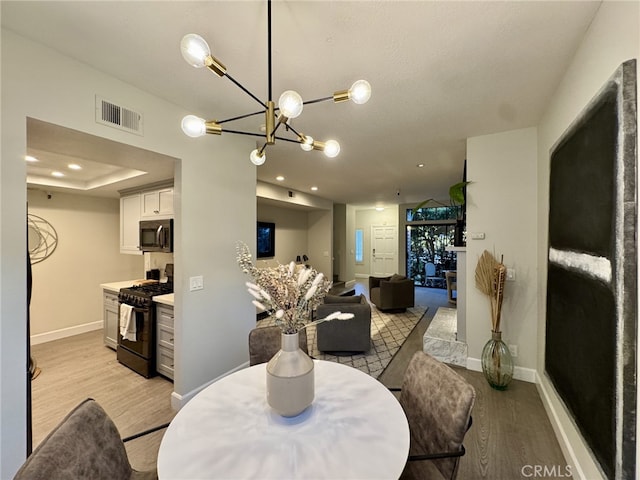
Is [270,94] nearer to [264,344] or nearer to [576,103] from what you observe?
[264,344]

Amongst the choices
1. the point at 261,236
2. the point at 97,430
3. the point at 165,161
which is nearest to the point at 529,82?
the point at 165,161

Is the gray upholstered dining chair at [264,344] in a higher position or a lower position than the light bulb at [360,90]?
lower

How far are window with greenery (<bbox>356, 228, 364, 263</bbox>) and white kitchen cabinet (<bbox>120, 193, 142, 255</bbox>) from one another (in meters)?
7.78

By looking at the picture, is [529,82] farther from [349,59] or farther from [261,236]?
[261,236]

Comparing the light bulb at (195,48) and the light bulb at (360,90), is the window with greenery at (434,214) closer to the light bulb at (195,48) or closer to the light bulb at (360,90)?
the light bulb at (360,90)

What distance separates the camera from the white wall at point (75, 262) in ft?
13.4

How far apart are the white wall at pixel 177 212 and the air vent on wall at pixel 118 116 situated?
0.15 ft

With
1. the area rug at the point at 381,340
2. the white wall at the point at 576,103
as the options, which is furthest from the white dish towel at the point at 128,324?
the white wall at the point at 576,103

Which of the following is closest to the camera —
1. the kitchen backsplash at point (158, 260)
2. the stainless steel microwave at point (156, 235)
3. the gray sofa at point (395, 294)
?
the stainless steel microwave at point (156, 235)

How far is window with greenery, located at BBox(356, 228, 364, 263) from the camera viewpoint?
1031 cm

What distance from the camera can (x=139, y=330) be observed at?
118 inches

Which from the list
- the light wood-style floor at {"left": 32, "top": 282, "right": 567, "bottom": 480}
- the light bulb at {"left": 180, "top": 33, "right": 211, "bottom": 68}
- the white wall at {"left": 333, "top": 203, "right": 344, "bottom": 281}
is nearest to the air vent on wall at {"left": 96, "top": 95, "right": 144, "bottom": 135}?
the light bulb at {"left": 180, "top": 33, "right": 211, "bottom": 68}

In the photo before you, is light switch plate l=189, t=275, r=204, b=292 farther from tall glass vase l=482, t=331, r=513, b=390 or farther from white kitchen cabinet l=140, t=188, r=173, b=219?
tall glass vase l=482, t=331, r=513, b=390

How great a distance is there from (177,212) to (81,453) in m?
1.79
